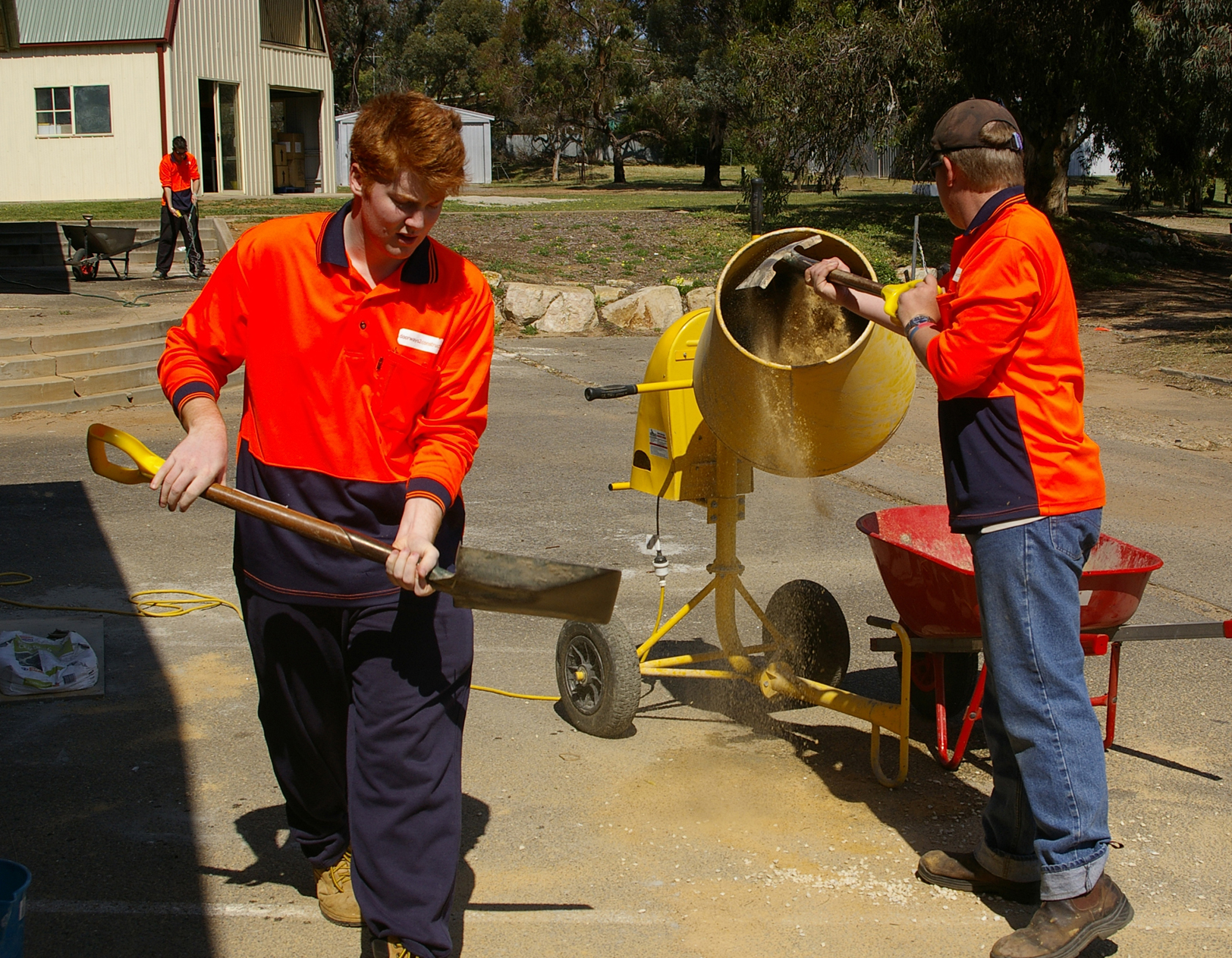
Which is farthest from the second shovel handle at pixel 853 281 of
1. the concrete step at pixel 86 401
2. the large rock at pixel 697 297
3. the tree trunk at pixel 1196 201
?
the tree trunk at pixel 1196 201

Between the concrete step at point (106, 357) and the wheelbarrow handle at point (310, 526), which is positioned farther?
the concrete step at point (106, 357)

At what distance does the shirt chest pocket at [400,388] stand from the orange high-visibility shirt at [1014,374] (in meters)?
1.10

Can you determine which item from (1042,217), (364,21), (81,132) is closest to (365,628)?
(1042,217)

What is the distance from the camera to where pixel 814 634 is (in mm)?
4066

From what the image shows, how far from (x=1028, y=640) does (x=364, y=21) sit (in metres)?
59.4

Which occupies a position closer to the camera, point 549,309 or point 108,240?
point 549,309

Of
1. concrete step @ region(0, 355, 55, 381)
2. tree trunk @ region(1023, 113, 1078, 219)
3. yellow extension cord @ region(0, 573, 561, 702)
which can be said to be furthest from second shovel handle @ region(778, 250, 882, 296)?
tree trunk @ region(1023, 113, 1078, 219)

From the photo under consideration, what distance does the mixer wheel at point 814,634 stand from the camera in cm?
403

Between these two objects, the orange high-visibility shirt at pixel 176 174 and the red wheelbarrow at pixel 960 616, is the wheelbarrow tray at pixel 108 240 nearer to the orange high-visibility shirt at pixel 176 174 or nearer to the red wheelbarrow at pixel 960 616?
the orange high-visibility shirt at pixel 176 174

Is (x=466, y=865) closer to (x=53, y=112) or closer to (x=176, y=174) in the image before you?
(x=176, y=174)

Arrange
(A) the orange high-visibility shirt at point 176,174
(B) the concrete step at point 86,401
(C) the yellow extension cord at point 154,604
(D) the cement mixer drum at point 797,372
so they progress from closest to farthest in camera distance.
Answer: (D) the cement mixer drum at point 797,372, (C) the yellow extension cord at point 154,604, (B) the concrete step at point 86,401, (A) the orange high-visibility shirt at point 176,174

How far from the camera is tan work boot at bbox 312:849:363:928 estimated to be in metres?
2.73

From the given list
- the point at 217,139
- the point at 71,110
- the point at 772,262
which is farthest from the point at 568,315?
the point at 71,110

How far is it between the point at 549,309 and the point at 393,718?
40.2 ft
